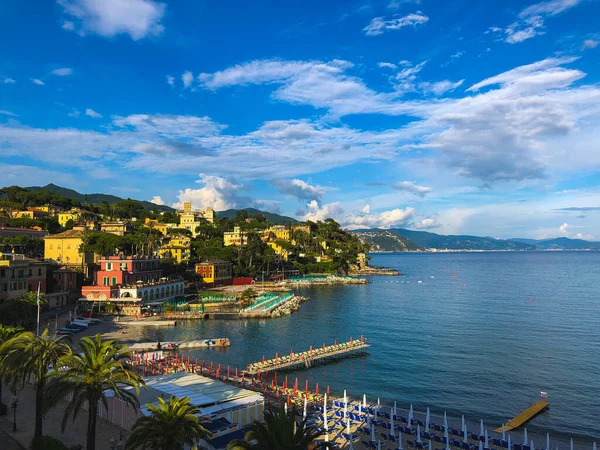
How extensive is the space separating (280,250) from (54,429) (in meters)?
138

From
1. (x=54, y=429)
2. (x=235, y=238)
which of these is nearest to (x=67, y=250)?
(x=54, y=429)

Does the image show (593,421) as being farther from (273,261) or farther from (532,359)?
(273,261)

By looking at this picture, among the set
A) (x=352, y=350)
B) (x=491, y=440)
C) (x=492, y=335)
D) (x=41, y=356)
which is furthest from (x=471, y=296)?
(x=41, y=356)

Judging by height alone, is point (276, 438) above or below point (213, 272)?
below

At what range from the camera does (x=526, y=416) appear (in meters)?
31.3

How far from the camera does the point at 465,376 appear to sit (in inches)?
1634

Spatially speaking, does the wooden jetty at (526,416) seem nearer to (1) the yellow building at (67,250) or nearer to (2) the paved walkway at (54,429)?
(2) the paved walkway at (54,429)

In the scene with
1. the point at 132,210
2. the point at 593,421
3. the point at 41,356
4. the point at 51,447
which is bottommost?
the point at 593,421

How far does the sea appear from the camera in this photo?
3475cm

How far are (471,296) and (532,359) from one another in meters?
56.2

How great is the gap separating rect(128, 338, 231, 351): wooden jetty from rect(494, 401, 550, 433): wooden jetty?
32271mm

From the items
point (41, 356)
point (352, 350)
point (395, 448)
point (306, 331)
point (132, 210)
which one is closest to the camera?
point (41, 356)

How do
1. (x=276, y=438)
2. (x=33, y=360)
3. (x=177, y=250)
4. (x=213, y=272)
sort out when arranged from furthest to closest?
(x=177, y=250) → (x=213, y=272) → (x=33, y=360) → (x=276, y=438)

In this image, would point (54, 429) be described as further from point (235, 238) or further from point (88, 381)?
point (235, 238)
